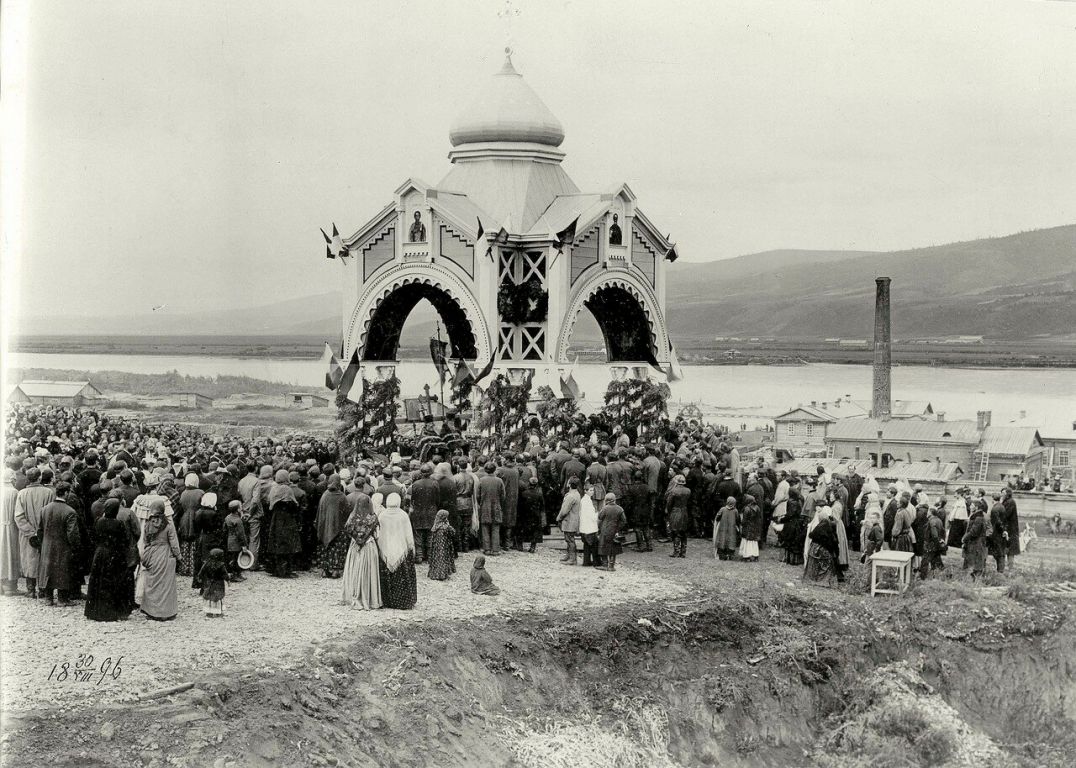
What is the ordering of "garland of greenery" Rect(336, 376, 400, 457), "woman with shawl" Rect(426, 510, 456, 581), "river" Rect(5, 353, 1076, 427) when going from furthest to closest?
1. "river" Rect(5, 353, 1076, 427)
2. "garland of greenery" Rect(336, 376, 400, 457)
3. "woman with shawl" Rect(426, 510, 456, 581)

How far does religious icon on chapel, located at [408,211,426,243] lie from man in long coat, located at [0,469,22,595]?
1224 centimetres

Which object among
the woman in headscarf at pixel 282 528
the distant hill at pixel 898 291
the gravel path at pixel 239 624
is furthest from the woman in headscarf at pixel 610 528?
the distant hill at pixel 898 291

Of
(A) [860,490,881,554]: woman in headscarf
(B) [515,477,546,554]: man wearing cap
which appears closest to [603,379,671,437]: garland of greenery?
(A) [860,490,881,554]: woman in headscarf

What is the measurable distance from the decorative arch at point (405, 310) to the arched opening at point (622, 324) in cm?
330

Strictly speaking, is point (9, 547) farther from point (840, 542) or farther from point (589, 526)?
point (840, 542)

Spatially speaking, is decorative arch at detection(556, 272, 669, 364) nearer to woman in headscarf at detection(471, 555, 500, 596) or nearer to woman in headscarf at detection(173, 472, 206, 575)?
woman in headscarf at detection(471, 555, 500, 596)

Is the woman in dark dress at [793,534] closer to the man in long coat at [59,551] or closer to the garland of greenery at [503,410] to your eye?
the garland of greenery at [503,410]

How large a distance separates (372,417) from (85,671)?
1461cm

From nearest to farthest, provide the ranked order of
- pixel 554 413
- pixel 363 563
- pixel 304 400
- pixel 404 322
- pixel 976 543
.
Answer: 1. pixel 363 563
2. pixel 976 543
3. pixel 554 413
4. pixel 404 322
5. pixel 304 400

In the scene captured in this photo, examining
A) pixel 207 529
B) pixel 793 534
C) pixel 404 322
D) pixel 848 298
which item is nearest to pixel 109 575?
pixel 207 529

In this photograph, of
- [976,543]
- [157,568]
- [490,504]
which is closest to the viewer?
[157,568]

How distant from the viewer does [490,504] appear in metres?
18.5

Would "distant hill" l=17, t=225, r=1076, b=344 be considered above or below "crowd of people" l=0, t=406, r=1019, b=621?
above

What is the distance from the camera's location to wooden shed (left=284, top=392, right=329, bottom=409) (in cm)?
4978
